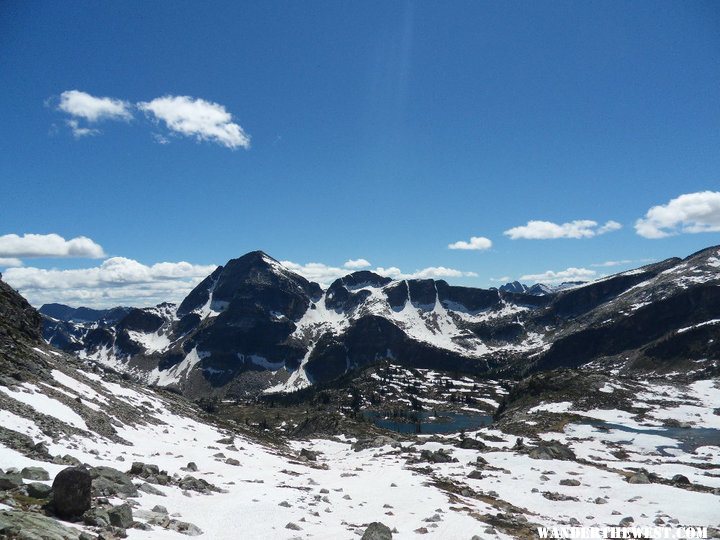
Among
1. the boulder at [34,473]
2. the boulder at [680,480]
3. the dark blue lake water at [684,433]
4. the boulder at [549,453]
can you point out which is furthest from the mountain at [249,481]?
the dark blue lake water at [684,433]

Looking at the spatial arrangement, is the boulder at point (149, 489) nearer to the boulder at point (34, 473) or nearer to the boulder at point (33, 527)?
the boulder at point (34, 473)

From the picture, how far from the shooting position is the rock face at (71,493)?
20.9 m

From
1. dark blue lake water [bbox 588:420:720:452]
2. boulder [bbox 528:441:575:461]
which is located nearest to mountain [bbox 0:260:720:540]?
boulder [bbox 528:441:575:461]

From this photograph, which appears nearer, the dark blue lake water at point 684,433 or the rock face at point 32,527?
the rock face at point 32,527

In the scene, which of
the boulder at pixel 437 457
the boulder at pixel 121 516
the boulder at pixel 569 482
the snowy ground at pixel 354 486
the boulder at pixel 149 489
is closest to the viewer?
the boulder at pixel 121 516

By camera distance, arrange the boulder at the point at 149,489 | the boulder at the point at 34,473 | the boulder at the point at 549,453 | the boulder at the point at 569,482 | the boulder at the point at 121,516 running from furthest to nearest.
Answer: the boulder at the point at 549,453, the boulder at the point at 569,482, the boulder at the point at 149,489, the boulder at the point at 34,473, the boulder at the point at 121,516

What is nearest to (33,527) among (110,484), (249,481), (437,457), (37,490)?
(37,490)

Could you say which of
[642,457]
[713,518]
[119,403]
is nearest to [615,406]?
[642,457]

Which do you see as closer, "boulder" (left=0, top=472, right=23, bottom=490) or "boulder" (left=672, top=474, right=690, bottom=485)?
"boulder" (left=0, top=472, right=23, bottom=490)

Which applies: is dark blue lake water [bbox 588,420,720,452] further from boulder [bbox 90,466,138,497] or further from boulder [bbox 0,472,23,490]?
boulder [bbox 0,472,23,490]

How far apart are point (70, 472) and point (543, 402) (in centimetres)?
16114

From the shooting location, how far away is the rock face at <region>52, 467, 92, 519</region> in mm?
20938

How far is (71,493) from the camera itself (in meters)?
21.1

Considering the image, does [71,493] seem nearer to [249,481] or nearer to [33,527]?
Answer: [33,527]
